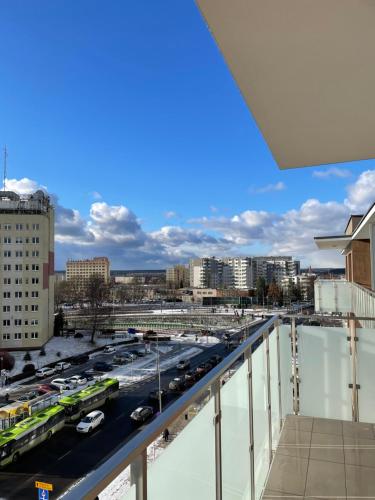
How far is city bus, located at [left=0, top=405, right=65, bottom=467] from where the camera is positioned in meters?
19.0

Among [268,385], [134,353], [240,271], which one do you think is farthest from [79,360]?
[240,271]

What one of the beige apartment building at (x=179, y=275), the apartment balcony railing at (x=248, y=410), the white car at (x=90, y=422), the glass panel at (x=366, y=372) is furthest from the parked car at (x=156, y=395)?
the beige apartment building at (x=179, y=275)

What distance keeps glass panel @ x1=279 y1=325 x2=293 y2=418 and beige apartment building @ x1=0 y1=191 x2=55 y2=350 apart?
36553 mm

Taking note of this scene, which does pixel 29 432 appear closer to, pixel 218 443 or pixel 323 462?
pixel 323 462

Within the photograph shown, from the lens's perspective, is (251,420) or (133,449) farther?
(251,420)

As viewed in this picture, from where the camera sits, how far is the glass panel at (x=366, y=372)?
3291mm

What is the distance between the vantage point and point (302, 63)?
5.98 feet

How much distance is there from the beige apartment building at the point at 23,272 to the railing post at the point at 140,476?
38.6 meters

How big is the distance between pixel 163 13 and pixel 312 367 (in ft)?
32.6

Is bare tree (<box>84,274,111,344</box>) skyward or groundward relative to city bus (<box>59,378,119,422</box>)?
skyward

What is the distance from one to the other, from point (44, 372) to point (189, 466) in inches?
1310

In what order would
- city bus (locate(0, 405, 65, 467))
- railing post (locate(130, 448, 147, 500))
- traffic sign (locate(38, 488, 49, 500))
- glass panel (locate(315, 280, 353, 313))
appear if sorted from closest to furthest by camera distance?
railing post (locate(130, 448, 147, 500)), glass panel (locate(315, 280, 353, 313)), traffic sign (locate(38, 488, 49, 500)), city bus (locate(0, 405, 65, 467))

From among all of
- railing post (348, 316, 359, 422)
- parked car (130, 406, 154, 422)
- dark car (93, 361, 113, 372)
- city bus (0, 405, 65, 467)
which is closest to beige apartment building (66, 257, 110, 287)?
dark car (93, 361, 113, 372)

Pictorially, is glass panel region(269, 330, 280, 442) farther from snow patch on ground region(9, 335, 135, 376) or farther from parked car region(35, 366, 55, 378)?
snow patch on ground region(9, 335, 135, 376)
